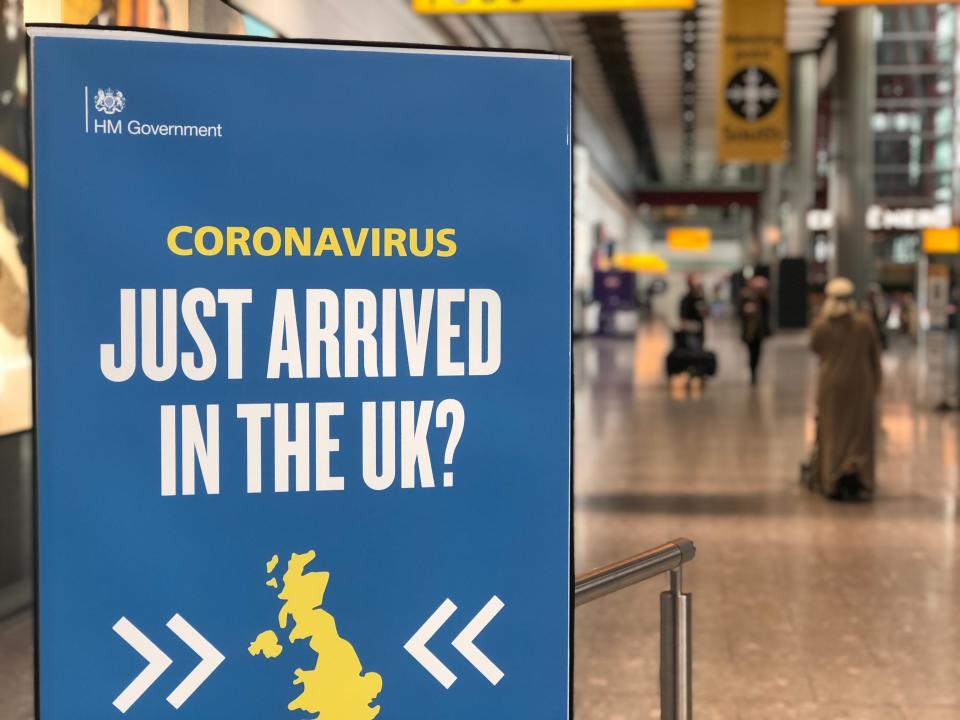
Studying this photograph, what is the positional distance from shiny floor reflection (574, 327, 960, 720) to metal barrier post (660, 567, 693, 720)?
2149 mm

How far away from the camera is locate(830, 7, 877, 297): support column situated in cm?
2442

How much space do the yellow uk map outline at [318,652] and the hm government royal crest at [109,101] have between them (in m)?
0.72

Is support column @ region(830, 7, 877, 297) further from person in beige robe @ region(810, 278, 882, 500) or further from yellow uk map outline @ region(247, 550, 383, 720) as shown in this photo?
yellow uk map outline @ region(247, 550, 383, 720)

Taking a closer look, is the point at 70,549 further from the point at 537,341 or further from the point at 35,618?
the point at 537,341

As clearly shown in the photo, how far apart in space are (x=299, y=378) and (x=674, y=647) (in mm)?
1424

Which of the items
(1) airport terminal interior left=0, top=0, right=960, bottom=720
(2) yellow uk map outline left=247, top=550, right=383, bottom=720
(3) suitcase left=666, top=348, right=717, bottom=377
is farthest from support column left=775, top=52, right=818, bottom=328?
(2) yellow uk map outline left=247, top=550, right=383, bottom=720

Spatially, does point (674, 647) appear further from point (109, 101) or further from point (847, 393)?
point (847, 393)

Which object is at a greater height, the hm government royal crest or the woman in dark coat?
the hm government royal crest

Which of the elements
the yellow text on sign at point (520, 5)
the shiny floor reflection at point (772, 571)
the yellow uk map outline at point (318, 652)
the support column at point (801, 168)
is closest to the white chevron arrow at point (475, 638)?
the yellow uk map outline at point (318, 652)

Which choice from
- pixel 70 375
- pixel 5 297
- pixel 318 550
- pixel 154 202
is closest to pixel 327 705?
pixel 318 550

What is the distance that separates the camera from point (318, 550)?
2.12 metres

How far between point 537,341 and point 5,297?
4974 millimetres

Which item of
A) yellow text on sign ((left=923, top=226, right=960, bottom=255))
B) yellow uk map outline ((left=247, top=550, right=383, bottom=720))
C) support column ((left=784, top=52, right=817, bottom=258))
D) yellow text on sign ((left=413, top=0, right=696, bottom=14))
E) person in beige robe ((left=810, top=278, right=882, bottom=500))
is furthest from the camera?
support column ((left=784, top=52, right=817, bottom=258))

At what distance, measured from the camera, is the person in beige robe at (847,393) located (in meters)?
10.4
